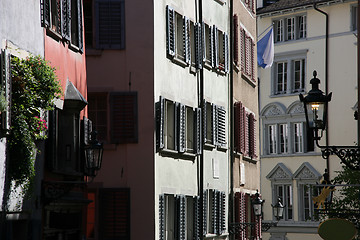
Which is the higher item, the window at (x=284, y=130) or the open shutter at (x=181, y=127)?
the window at (x=284, y=130)

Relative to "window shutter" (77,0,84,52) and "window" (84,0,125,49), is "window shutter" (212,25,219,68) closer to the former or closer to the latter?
"window" (84,0,125,49)

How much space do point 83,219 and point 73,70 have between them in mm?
2950

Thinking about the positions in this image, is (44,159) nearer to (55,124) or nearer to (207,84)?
(55,124)

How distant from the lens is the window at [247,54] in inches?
1332

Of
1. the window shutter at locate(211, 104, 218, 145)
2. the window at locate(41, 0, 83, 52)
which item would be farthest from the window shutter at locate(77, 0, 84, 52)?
the window shutter at locate(211, 104, 218, 145)

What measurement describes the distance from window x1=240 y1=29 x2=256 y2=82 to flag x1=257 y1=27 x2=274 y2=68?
1.61 m

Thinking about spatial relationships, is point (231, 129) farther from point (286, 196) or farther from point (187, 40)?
point (286, 196)

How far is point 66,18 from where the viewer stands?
17.7 meters

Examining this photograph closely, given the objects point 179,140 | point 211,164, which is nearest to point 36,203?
point 179,140

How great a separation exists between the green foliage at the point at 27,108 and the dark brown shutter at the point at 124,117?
791 centimetres

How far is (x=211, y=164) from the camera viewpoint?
28.8 meters

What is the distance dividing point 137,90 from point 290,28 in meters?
28.7

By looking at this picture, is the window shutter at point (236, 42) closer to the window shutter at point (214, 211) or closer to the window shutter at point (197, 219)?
the window shutter at point (214, 211)

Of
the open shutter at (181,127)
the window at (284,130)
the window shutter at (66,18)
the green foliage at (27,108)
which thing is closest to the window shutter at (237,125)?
the open shutter at (181,127)
